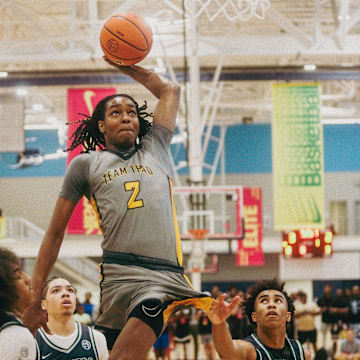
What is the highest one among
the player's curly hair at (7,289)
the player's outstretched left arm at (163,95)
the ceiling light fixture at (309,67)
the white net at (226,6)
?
the white net at (226,6)

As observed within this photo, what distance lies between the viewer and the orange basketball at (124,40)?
4.00 meters

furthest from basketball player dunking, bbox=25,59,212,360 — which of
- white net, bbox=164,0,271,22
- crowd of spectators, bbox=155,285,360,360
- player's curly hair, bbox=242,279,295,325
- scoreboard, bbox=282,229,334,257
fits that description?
scoreboard, bbox=282,229,334,257

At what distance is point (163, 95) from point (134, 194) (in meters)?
0.71

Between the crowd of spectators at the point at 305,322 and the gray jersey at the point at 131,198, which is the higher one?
the gray jersey at the point at 131,198

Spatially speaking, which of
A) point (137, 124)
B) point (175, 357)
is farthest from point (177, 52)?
point (137, 124)

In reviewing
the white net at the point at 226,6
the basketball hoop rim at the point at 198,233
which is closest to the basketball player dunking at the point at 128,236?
the white net at the point at 226,6

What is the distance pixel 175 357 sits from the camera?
59.4 ft

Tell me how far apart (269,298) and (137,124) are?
6.18 feet

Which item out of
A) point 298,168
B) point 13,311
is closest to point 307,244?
point 298,168

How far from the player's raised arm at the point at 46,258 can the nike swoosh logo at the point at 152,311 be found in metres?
0.53

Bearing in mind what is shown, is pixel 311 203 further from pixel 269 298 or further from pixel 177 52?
pixel 269 298

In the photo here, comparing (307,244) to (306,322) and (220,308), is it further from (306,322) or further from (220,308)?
(220,308)

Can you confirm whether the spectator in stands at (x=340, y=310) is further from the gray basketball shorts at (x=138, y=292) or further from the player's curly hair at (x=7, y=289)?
the player's curly hair at (x=7, y=289)

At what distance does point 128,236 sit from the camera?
10.9ft
